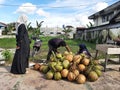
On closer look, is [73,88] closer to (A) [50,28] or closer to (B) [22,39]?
(B) [22,39]

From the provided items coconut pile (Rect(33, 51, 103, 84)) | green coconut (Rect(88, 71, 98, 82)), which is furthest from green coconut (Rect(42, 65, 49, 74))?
green coconut (Rect(88, 71, 98, 82))

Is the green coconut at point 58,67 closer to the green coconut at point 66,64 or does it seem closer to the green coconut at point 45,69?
the green coconut at point 66,64

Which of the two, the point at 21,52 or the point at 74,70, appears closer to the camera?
the point at 74,70

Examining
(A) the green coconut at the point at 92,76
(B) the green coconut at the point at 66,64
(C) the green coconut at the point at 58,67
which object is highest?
(B) the green coconut at the point at 66,64

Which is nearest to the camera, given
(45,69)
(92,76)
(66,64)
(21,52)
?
(92,76)

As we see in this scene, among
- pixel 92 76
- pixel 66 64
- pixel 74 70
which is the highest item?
pixel 66 64

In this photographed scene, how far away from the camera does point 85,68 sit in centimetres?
631

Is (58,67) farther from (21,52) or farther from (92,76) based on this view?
(21,52)

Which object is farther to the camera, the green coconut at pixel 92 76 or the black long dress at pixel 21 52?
the black long dress at pixel 21 52

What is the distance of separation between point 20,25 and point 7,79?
1720 mm

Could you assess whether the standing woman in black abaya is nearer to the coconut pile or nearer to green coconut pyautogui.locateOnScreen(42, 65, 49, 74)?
green coconut pyautogui.locateOnScreen(42, 65, 49, 74)

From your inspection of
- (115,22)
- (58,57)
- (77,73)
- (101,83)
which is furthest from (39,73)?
(115,22)

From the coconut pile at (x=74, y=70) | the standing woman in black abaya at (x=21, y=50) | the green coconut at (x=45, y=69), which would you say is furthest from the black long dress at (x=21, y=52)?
the coconut pile at (x=74, y=70)

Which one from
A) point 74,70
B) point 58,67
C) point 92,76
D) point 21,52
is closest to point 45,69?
point 58,67
